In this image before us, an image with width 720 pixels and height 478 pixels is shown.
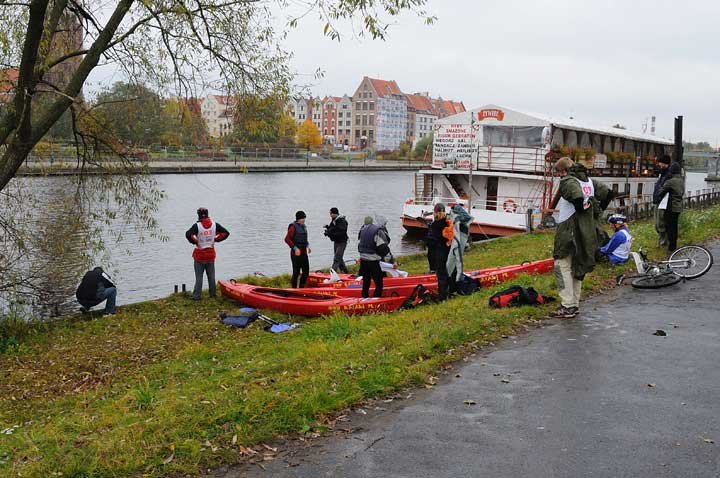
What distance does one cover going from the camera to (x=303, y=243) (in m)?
14.9

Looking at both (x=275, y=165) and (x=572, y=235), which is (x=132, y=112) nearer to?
(x=572, y=235)

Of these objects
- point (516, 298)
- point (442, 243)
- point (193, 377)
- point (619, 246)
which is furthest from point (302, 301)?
point (619, 246)

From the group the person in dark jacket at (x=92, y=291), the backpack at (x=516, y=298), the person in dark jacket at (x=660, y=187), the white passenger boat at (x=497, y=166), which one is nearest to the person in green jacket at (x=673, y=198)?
Answer: the person in dark jacket at (x=660, y=187)

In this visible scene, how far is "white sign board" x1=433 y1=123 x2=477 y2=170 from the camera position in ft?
105

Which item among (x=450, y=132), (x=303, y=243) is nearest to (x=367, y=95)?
(x=450, y=132)

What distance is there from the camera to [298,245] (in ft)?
48.6

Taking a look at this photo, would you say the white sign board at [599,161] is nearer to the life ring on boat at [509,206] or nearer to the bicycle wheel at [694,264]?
the life ring on boat at [509,206]

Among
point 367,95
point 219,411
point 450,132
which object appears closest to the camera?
point 219,411

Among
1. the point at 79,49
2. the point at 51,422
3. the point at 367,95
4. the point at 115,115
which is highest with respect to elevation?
the point at 367,95

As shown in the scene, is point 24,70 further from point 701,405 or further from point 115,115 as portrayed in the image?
point 701,405

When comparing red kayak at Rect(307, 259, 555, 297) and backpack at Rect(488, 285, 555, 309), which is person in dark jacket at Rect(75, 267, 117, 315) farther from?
backpack at Rect(488, 285, 555, 309)

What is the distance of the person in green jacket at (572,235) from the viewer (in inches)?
362

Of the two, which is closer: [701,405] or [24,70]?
[701,405]

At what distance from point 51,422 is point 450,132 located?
2769 centimetres
